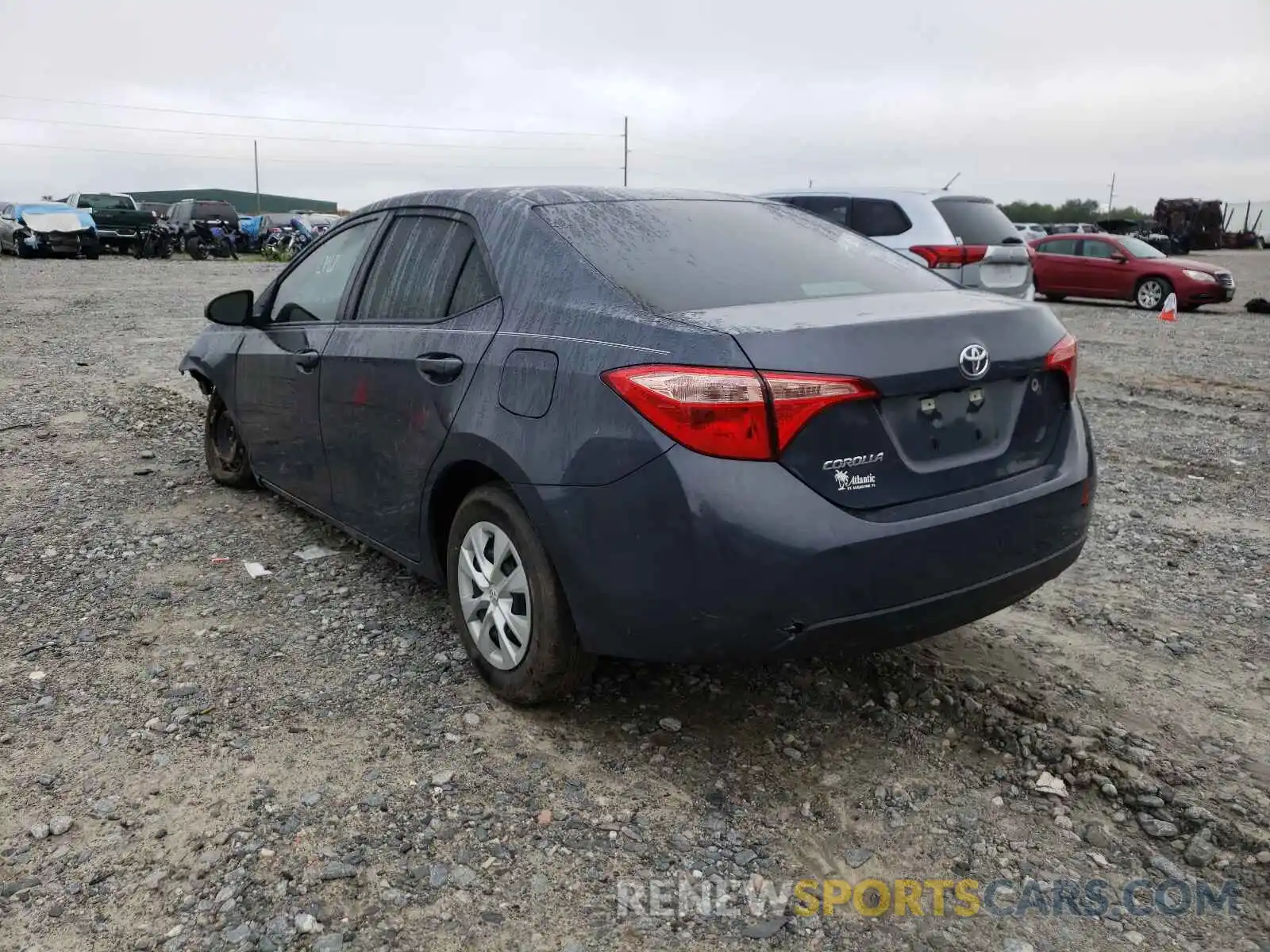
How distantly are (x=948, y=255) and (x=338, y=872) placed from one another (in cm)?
847

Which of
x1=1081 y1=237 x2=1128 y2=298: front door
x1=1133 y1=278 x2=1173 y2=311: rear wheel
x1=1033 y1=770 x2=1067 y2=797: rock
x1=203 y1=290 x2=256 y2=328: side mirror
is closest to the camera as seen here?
x1=1033 y1=770 x2=1067 y2=797: rock

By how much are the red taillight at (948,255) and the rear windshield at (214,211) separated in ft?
93.4

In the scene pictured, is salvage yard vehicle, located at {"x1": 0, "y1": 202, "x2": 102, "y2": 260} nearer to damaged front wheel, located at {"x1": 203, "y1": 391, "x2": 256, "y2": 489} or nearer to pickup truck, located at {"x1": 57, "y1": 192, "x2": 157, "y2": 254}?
pickup truck, located at {"x1": 57, "y1": 192, "x2": 157, "y2": 254}

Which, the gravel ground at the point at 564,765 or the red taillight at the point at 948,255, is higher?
the red taillight at the point at 948,255

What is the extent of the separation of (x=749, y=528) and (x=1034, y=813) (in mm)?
1109

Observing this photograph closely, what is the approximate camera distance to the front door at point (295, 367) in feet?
13.5

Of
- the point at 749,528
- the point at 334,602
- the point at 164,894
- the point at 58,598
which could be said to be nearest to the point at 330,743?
the point at 164,894

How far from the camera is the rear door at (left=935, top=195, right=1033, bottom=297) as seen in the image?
31.2ft

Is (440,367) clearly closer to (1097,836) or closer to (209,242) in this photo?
(1097,836)

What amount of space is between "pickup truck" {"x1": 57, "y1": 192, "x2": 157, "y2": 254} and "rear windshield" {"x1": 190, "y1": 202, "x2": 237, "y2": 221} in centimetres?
228

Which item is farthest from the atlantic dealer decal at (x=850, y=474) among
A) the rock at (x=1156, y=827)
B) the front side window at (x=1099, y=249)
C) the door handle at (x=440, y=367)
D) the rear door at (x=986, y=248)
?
the front side window at (x=1099, y=249)

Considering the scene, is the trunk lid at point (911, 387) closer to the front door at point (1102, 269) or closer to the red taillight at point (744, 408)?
the red taillight at point (744, 408)

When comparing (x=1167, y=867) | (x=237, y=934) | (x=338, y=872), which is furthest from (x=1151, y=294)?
(x=237, y=934)

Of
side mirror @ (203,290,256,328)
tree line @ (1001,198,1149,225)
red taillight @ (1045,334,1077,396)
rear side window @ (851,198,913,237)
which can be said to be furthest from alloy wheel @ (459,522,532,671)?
tree line @ (1001,198,1149,225)
